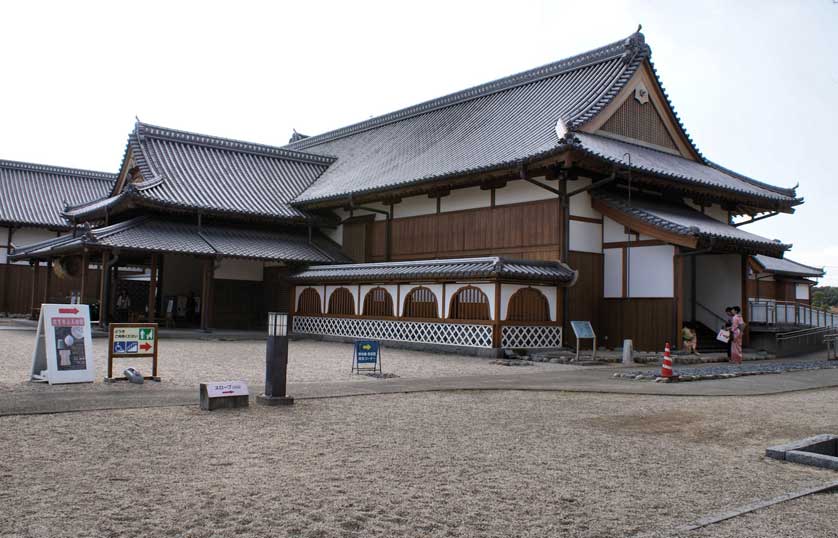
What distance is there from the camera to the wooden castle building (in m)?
18.5

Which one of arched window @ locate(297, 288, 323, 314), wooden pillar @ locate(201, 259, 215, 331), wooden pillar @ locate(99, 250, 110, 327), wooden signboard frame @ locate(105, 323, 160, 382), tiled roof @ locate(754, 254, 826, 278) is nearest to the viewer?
wooden signboard frame @ locate(105, 323, 160, 382)

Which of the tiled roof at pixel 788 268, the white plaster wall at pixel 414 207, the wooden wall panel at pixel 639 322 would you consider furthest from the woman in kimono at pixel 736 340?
the tiled roof at pixel 788 268

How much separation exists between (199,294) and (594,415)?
2281 cm

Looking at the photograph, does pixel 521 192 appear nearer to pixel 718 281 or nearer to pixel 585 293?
pixel 585 293

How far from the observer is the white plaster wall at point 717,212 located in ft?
75.5

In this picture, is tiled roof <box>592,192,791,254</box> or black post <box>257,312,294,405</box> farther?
tiled roof <box>592,192,791,254</box>

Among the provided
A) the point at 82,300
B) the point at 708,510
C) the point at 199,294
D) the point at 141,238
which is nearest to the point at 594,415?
the point at 708,510

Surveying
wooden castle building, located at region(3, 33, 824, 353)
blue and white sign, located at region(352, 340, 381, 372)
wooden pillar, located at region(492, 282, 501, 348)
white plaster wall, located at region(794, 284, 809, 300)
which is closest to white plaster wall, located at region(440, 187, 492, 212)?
wooden castle building, located at region(3, 33, 824, 353)

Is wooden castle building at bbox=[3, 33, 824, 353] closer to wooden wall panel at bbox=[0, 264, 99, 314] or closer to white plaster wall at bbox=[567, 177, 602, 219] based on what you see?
white plaster wall at bbox=[567, 177, 602, 219]

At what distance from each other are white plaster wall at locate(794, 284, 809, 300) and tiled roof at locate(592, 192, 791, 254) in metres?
21.4

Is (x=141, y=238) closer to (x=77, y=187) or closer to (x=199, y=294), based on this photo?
(x=199, y=294)

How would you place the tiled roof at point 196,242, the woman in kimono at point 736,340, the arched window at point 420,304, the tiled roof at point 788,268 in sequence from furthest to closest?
1. the tiled roof at point 788,268
2. the tiled roof at point 196,242
3. the arched window at point 420,304
4. the woman in kimono at point 736,340

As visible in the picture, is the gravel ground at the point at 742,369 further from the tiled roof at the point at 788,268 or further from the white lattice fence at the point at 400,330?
the tiled roof at the point at 788,268

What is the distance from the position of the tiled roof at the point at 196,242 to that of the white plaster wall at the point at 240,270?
1293 mm
